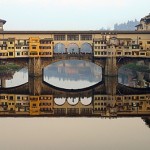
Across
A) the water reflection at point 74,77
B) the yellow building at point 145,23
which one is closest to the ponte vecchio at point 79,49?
the water reflection at point 74,77

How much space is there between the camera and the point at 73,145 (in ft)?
60.3

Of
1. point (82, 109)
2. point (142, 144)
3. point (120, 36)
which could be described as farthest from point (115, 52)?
point (142, 144)

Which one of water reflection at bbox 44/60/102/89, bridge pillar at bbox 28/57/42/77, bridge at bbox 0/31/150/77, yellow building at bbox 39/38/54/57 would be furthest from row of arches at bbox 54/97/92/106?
yellow building at bbox 39/38/54/57

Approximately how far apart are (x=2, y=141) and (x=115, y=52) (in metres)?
34.9

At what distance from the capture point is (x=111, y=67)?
168 feet

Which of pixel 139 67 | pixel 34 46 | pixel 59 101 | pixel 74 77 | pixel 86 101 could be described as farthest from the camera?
pixel 74 77

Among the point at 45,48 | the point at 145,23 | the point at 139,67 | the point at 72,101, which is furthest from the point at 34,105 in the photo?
the point at 145,23

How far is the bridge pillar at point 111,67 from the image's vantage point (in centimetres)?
5109

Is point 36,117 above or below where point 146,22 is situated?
below

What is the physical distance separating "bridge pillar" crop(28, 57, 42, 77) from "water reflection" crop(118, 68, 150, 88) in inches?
416

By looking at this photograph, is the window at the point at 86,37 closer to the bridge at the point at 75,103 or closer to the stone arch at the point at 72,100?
the bridge at the point at 75,103

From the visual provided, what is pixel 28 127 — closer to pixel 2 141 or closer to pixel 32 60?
pixel 2 141

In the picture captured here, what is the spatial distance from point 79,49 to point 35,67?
6.61 m

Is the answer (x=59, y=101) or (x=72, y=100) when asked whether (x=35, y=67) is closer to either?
(x=72, y=100)
